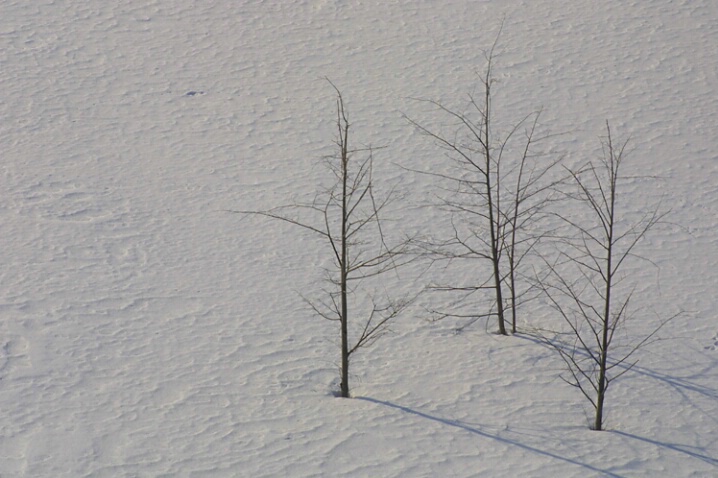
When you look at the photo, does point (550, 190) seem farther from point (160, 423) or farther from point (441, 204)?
point (160, 423)

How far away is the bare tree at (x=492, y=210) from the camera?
1159 centimetres

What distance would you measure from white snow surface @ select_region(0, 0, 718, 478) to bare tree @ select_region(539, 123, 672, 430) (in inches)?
10.6

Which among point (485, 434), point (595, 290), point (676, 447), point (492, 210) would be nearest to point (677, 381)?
point (676, 447)

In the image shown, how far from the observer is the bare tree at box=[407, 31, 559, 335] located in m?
11.6

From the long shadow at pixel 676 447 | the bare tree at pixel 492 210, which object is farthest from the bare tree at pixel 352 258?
the long shadow at pixel 676 447

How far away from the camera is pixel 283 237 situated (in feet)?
44.5

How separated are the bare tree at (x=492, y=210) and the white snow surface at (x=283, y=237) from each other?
42cm

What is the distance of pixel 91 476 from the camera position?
874 cm

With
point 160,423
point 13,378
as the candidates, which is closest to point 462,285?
point 160,423

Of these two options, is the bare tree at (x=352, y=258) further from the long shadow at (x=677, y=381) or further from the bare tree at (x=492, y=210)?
A: the long shadow at (x=677, y=381)

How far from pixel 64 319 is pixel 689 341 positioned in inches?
291

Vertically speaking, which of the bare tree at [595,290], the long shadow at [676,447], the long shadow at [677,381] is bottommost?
the long shadow at [676,447]

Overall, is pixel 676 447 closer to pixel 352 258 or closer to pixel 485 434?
pixel 485 434

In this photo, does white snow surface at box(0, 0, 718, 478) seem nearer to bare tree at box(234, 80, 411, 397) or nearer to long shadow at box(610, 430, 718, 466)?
long shadow at box(610, 430, 718, 466)
